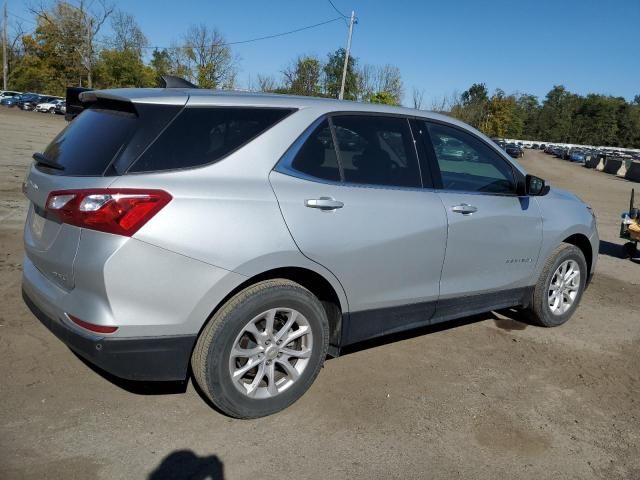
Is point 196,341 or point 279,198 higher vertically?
point 279,198

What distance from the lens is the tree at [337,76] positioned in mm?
46375

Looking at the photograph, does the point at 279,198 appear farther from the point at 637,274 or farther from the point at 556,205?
the point at 637,274

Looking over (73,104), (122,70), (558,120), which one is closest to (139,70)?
(122,70)

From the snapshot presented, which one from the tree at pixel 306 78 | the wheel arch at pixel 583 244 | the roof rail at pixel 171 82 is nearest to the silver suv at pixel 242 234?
the roof rail at pixel 171 82

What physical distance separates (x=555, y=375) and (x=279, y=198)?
2.56 m

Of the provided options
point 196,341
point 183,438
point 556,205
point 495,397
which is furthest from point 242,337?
point 556,205

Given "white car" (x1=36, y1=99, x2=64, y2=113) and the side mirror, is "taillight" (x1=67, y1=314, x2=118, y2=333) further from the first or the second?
"white car" (x1=36, y1=99, x2=64, y2=113)

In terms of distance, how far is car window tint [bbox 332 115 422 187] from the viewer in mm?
3463

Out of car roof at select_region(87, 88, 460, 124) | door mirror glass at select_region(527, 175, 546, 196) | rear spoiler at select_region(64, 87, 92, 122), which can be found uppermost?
car roof at select_region(87, 88, 460, 124)

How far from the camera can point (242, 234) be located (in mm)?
2850

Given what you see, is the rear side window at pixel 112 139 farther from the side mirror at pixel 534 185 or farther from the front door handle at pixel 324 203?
the side mirror at pixel 534 185

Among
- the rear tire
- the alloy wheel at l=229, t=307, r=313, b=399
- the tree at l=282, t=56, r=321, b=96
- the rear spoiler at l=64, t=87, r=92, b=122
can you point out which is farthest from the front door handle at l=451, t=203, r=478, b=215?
the tree at l=282, t=56, r=321, b=96

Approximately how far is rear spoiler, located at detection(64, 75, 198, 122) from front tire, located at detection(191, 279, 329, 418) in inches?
58.5

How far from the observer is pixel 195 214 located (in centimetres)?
273
